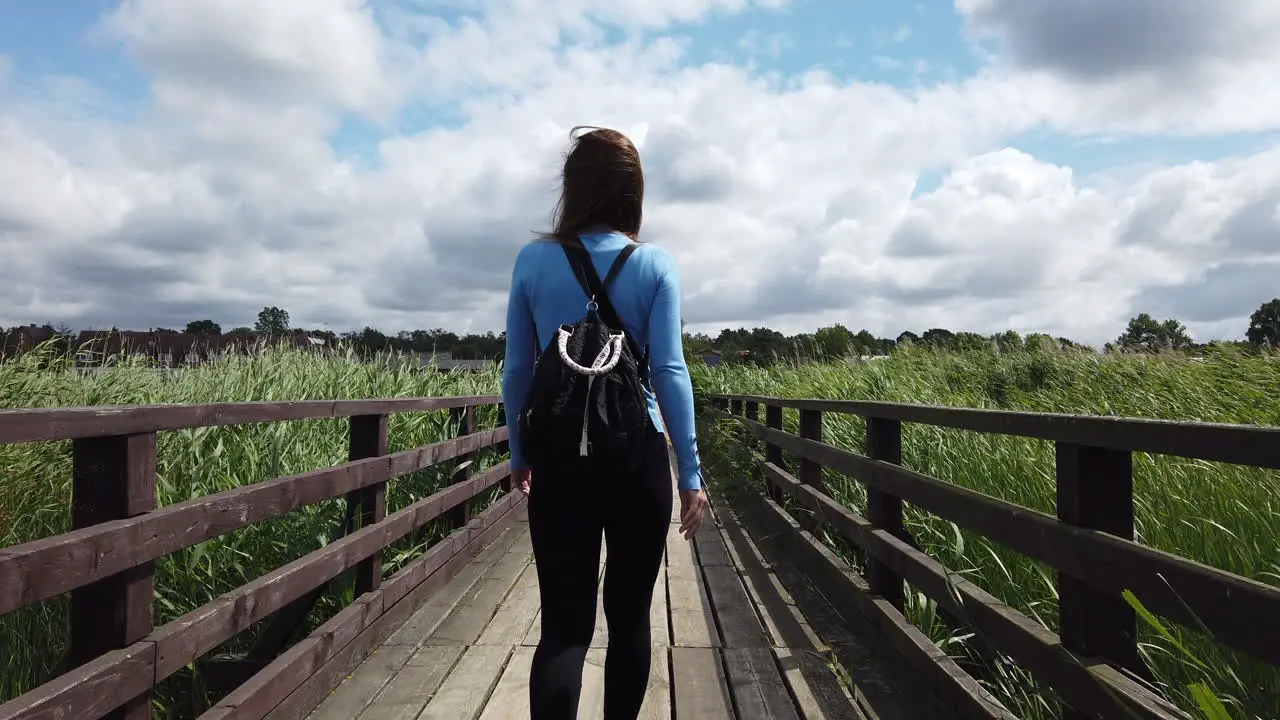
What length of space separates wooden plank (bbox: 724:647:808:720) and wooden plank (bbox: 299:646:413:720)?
4.48 feet

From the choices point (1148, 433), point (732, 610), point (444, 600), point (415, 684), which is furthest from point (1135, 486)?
point (444, 600)

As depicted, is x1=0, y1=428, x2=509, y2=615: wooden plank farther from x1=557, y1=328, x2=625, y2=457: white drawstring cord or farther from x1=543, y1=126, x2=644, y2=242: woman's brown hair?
x1=543, y1=126, x2=644, y2=242: woman's brown hair

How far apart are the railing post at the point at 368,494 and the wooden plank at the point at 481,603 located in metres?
0.39

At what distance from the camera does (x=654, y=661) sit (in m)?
3.81

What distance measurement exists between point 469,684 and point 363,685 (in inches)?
15.9

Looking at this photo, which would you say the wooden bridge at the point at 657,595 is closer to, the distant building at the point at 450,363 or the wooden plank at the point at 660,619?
the wooden plank at the point at 660,619

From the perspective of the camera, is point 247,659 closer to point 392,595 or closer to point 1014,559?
point 392,595

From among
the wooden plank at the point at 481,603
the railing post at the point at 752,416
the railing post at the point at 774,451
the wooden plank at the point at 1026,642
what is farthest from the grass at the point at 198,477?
the railing post at the point at 752,416

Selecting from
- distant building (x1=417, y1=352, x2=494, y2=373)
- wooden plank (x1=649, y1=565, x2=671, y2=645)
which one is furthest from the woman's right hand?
distant building (x1=417, y1=352, x2=494, y2=373)

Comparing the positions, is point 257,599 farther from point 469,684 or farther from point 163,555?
point 469,684

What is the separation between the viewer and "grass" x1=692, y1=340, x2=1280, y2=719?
2582 mm

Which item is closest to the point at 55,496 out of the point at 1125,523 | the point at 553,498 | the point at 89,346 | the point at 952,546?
the point at 89,346

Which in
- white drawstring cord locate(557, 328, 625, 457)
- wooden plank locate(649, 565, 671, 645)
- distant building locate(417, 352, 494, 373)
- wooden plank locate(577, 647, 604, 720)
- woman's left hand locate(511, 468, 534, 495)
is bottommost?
wooden plank locate(577, 647, 604, 720)

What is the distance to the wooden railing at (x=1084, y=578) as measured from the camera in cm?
169
